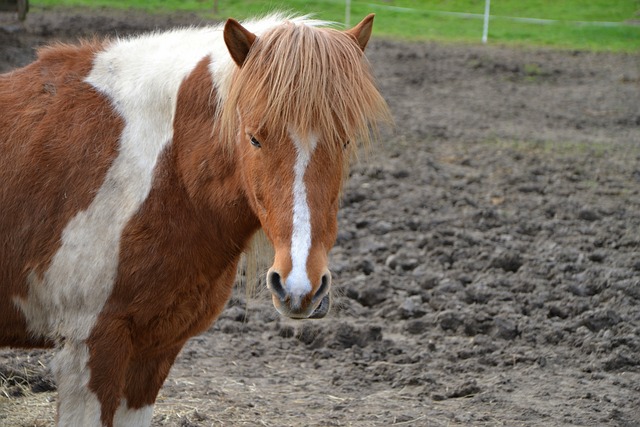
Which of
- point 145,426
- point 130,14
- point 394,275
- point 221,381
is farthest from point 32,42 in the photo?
point 145,426

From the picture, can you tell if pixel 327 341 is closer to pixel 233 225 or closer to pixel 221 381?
pixel 221 381

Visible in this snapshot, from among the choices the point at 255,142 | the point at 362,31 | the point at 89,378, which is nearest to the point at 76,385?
the point at 89,378

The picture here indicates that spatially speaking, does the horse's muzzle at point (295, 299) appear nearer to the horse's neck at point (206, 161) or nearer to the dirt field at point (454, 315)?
the horse's neck at point (206, 161)

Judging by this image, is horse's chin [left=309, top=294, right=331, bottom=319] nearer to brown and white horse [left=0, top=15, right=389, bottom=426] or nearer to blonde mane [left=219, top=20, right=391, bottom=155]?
brown and white horse [left=0, top=15, right=389, bottom=426]

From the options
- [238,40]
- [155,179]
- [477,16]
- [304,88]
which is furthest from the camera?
[477,16]

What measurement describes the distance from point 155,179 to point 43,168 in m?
0.42

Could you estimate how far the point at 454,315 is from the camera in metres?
5.62

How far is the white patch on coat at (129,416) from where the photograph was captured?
3.52m

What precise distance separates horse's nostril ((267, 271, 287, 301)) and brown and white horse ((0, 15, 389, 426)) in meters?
0.11

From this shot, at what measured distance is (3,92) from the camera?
342 centimetres

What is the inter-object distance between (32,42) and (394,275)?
→ 8531mm

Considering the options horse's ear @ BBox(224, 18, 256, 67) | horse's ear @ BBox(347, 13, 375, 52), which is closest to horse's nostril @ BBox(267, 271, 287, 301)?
horse's ear @ BBox(224, 18, 256, 67)

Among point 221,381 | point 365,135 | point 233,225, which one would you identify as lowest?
point 221,381

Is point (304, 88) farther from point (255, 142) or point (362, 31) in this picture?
point (362, 31)
